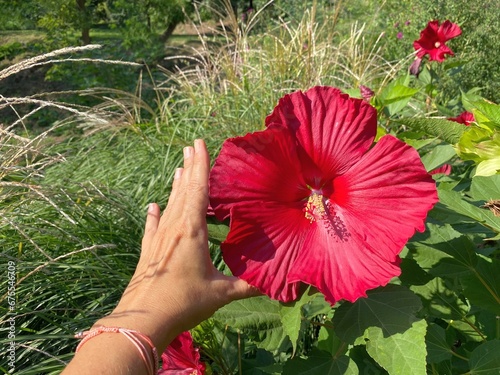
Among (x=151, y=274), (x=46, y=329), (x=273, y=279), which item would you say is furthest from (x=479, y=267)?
(x=46, y=329)

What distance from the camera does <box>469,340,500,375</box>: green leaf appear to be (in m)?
0.87

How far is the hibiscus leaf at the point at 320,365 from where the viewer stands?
2.97 feet

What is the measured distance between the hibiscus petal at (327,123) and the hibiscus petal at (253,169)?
3cm

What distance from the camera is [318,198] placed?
0.83 meters

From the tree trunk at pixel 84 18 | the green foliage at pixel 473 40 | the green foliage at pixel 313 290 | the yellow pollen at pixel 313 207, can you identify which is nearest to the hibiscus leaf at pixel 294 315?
the green foliage at pixel 313 290

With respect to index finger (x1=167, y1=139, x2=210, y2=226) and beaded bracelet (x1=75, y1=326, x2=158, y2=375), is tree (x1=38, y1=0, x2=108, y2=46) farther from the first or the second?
beaded bracelet (x1=75, y1=326, x2=158, y2=375)

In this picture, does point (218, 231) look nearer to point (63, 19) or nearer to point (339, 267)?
point (339, 267)

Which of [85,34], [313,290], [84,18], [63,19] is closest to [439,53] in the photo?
[313,290]

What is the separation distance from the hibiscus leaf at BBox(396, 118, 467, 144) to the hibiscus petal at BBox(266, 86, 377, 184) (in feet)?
0.63

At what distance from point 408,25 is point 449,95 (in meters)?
1.29

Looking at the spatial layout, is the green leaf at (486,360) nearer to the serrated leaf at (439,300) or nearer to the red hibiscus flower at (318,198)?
the serrated leaf at (439,300)

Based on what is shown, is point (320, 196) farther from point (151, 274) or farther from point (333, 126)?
point (151, 274)

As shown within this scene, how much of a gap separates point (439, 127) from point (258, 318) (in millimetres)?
452

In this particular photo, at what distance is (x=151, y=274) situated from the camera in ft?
2.90
